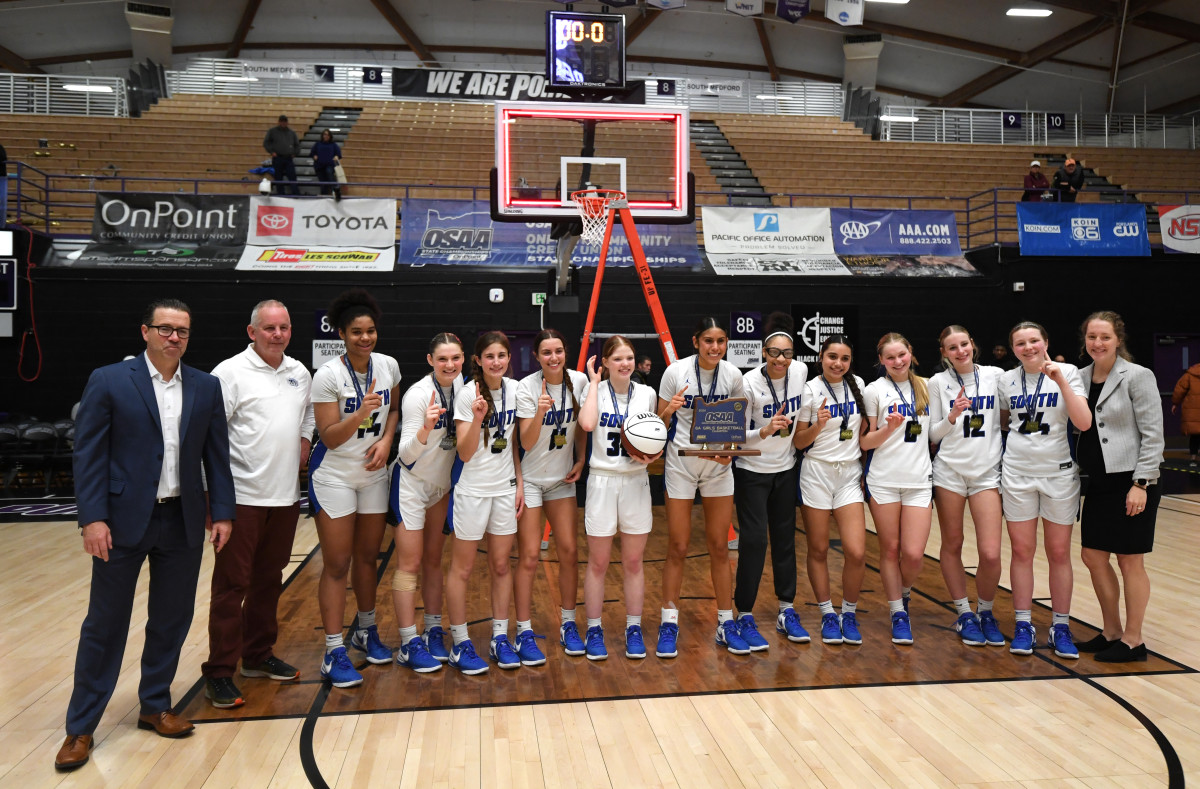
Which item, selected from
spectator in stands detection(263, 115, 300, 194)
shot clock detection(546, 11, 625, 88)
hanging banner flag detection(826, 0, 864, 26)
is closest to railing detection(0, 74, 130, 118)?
spectator in stands detection(263, 115, 300, 194)

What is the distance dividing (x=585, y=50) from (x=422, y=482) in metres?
4.06

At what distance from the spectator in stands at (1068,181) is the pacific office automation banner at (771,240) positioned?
472 cm

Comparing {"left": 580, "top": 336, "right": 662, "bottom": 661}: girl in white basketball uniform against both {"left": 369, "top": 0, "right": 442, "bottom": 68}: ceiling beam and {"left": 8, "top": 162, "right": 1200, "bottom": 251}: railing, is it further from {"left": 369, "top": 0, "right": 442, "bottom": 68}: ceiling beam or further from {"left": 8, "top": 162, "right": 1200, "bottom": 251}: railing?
{"left": 369, "top": 0, "right": 442, "bottom": 68}: ceiling beam

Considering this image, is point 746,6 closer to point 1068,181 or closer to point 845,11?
point 845,11

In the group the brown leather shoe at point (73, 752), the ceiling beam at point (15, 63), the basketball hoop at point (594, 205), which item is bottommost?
the brown leather shoe at point (73, 752)

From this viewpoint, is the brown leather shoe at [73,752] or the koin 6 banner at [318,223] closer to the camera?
the brown leather shoe at [73,752]

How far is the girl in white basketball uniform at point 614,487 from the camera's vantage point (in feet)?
13.9

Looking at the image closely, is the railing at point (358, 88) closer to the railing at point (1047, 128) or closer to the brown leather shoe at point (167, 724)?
the railing at point (1047, 128)

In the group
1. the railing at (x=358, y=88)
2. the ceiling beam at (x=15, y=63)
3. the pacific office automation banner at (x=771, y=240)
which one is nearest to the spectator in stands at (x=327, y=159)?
the pacific office automation banner at (x=771, y=240)

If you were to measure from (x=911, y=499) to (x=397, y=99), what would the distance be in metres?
18.4

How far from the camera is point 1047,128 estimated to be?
20.6 metres

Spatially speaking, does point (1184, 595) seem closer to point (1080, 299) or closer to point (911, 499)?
point (911, 499)

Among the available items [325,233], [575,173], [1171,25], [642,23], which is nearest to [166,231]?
[325,233]

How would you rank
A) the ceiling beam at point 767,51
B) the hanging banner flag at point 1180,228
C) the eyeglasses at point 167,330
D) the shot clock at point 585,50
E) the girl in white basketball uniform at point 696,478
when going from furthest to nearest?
the ceiling beam at point 767,51, the hanging banner flag at point 1180,228, the shot clock at point 585,50, the girl in white basketball uniform at point 696,478, the eyeglasses at point 167,330
